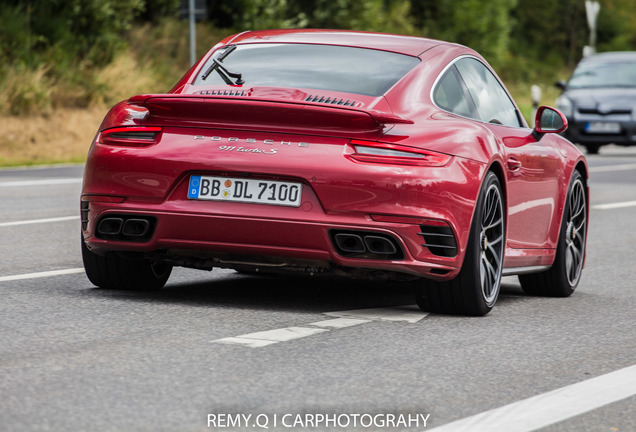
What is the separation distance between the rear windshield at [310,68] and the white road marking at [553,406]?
205 centimetres

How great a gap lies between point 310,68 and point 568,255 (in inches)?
88.3

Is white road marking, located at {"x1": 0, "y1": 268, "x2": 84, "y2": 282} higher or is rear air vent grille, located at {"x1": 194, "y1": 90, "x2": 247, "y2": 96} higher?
rear air vent grille, located at {"x1": 194, "y1": 90, "x2": 247, "y2": 96}

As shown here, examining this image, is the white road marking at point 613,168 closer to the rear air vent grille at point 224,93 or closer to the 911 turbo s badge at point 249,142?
the rear air vent grille at point 224,93

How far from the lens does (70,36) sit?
2614 cm

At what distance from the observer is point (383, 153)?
20.4 ft

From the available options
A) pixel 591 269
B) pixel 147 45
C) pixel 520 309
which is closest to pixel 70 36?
pixel 147 45

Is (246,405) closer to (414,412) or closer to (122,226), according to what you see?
(414,412)

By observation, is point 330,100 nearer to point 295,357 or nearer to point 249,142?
point 249,142

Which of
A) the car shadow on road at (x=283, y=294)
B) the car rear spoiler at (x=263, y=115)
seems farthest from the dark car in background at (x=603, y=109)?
the car rear spoiler at (x=263, y=115)

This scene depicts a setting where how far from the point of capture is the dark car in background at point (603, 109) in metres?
25.2

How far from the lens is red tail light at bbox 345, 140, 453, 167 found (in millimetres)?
6207

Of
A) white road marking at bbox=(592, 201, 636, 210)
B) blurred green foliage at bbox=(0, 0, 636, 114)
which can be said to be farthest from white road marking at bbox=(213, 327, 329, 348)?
blurred green foliage at bbox=(0, 0, 636, 114)

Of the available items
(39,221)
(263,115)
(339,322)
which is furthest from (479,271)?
(39,221)

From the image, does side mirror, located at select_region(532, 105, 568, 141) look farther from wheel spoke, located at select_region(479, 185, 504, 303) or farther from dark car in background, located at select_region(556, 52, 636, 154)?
dark car in background, located at select_region(556, 52, 636, 154)
